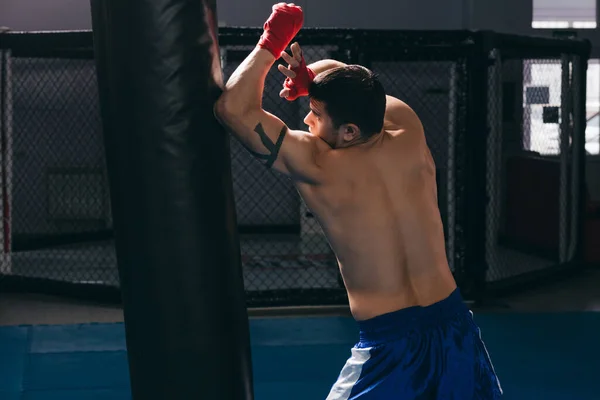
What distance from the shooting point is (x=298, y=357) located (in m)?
5.69

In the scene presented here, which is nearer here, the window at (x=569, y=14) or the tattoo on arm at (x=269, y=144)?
the tattoo on arm at (x=269, y=144)

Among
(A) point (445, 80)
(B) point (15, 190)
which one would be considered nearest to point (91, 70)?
(B) point (15, 190)

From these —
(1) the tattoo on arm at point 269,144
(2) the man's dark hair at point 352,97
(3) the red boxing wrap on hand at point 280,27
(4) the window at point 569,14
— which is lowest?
(1) the tattoo on arm at point 269,144

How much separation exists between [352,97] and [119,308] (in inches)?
199

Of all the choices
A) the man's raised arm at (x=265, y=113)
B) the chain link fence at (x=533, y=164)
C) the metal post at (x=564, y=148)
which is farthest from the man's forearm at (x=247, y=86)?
the metal post at (x=564, y=148)

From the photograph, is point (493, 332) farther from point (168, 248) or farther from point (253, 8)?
point (253, 8)

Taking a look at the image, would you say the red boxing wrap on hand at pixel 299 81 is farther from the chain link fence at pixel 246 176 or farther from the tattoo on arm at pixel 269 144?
the chain link fence at pixel 246 176

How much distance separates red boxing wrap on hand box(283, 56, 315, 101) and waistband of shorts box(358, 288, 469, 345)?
0.72 meters

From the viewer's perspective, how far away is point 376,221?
2.81 meters

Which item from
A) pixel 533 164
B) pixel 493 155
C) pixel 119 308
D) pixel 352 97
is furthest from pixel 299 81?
pixel 533 164

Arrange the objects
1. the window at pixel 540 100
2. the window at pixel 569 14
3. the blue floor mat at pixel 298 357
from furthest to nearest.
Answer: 1. the window at pixel 569 14
2. the window at pixel 540 100
3. the blue floor mat at pixel 298 357

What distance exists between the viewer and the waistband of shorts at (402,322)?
2.87 meters

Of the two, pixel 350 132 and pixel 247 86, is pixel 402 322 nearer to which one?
pixel 350 132

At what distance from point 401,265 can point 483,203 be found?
443 centimetres
